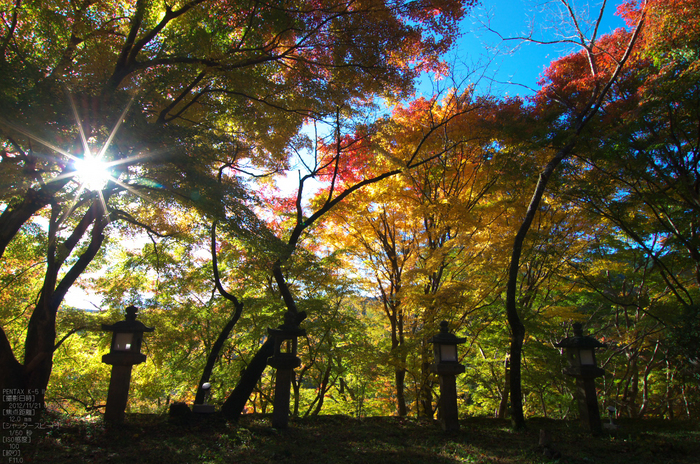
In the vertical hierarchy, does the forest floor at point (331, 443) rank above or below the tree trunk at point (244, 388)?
below

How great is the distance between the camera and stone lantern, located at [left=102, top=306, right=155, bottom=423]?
542 cm

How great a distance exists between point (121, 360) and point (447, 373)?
5372mm

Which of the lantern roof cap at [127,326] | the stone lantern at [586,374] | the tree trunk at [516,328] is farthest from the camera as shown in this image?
the tree trunk at [516,328]

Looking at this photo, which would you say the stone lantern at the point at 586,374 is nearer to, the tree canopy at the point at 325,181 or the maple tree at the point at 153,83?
the tree canopy at the point at 325,181

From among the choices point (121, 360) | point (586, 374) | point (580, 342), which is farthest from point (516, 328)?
point (121, 360)

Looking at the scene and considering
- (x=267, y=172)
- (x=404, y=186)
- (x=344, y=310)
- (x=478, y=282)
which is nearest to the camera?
(x=478, y=282)

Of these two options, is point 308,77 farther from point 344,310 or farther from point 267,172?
point 344,310

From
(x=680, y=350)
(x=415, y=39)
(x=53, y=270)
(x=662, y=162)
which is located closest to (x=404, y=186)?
(x=415, y=39)

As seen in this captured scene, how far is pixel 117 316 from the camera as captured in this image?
28.6 feet

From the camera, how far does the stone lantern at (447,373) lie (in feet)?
18.9

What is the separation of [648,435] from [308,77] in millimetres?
8211

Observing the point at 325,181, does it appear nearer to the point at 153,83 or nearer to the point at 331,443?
the point at 153,83

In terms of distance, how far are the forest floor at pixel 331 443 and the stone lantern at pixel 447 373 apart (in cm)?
24

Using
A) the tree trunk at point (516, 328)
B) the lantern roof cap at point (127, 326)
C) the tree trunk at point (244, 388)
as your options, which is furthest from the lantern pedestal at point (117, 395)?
the tree trunk at point (516, 328)
